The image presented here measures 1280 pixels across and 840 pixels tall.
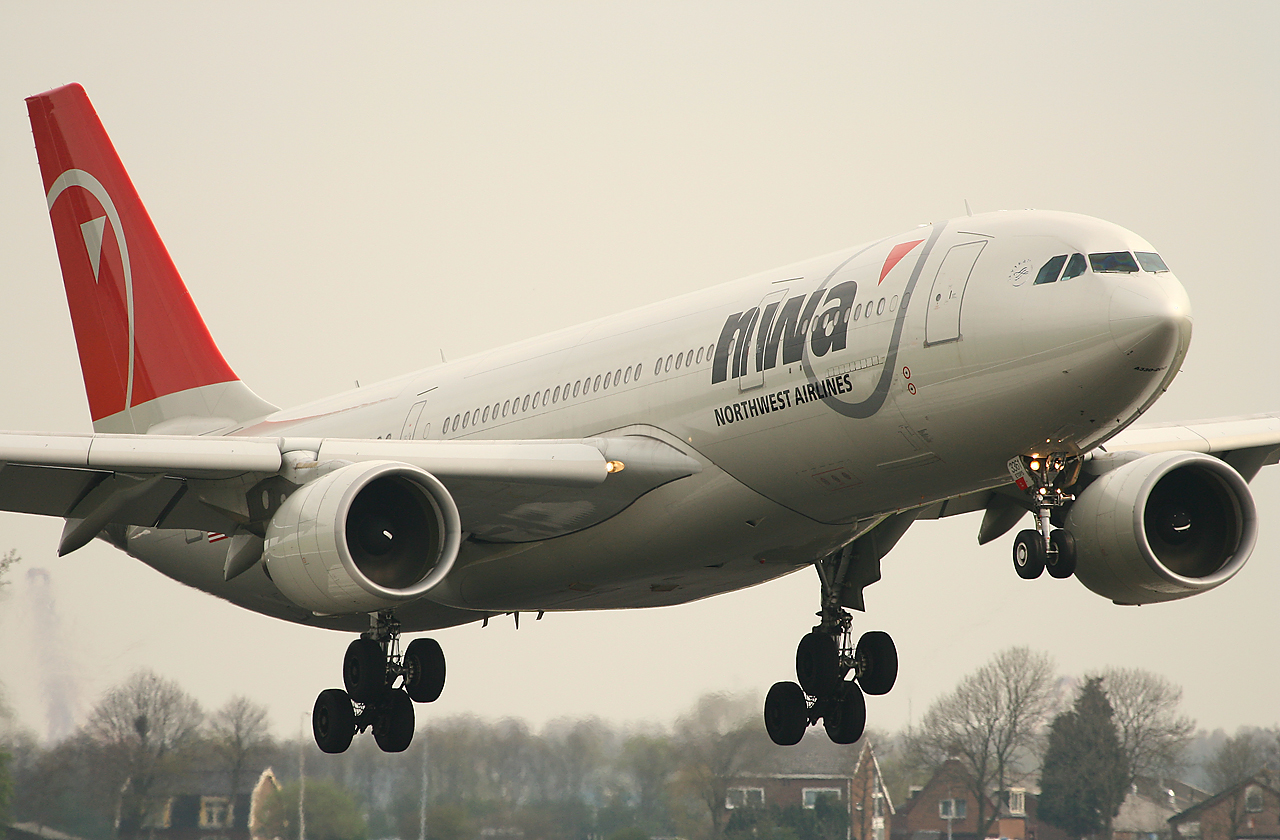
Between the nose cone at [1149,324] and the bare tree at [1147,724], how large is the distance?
58.6 feet

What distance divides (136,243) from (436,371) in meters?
6.25

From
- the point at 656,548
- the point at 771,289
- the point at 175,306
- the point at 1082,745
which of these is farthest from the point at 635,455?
the point at 1082,745

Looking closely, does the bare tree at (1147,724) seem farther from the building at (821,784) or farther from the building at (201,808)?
the building at (201,808)

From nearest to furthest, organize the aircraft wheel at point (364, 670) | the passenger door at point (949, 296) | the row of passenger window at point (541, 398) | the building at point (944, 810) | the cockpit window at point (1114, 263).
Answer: the cockpit window at point (1114, 263), the passenger door at point (949, 296), the row of passenger window at point (541, 398), the aircraft wheel at point (364, 670), the building at point (944, 810)

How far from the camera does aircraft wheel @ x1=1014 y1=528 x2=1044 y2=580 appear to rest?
15047 mm

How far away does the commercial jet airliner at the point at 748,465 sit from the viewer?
48.1 ft

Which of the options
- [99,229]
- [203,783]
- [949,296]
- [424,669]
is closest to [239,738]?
[203,783]

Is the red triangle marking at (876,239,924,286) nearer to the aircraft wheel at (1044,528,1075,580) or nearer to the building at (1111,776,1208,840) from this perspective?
the aircraft wheel at (1044,528,1075,580)

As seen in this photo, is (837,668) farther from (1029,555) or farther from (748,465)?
(1029,555)

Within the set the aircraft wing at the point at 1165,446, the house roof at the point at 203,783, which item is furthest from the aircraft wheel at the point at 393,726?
the aircraft wing at the point at 1165,446

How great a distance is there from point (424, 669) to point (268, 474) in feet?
25.0

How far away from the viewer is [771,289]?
1705 cm

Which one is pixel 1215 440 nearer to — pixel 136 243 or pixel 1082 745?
pixel 1082 745

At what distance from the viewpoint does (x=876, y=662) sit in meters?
21.2
